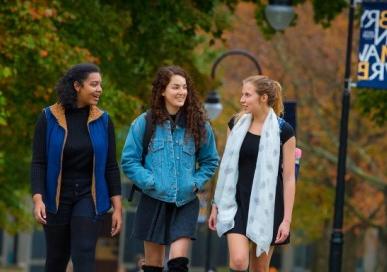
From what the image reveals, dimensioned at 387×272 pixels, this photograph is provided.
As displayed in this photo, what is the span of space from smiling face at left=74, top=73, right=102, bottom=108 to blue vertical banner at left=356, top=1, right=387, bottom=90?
30.6 ft

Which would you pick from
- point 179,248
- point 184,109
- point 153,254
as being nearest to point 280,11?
point 184,109

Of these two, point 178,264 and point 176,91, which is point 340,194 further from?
point 178,264

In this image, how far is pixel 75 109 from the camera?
1059 cm

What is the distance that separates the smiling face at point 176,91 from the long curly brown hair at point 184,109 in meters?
0.04

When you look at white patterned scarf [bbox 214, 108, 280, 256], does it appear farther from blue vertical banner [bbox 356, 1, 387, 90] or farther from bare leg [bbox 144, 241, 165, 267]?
blue vertical banner [bbox 356, 1, 387, 90]

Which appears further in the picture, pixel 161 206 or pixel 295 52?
pixel 295 52

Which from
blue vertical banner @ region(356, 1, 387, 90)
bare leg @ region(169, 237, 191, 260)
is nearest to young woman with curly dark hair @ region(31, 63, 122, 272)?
bare leg @ region(169, 237, 191, 260)

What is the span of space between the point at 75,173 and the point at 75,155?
0.41 ft

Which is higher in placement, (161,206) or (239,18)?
(239,18)

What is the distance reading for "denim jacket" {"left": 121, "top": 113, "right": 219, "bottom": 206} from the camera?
10.4 m

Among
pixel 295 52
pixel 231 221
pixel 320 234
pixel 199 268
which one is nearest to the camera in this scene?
pixel 231 221

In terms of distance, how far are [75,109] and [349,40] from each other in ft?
35.4

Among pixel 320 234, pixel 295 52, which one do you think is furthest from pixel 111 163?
pixel 320 234

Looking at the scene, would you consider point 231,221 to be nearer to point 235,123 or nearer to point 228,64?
point 235,123
